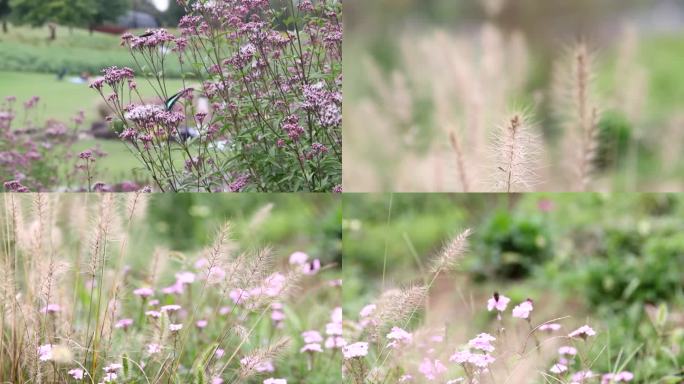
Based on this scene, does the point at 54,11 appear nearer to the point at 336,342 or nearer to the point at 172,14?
the point at 172,14

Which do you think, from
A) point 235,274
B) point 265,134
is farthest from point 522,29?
point 235,274

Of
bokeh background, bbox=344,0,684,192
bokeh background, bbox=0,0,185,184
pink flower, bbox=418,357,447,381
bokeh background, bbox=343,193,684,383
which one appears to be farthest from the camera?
bokeh background, bbox=344,0,684,192

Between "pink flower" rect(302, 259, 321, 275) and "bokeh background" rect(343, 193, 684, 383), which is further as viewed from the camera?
"bokeh background" rect(343, 193, 684, 383)

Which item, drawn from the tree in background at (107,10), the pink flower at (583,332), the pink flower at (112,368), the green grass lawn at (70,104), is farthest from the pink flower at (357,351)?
the tree in background at (107,10)

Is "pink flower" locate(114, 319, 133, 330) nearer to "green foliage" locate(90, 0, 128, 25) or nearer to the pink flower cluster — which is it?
the pink flower cluster

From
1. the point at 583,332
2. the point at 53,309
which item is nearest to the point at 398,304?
the point at 583,332

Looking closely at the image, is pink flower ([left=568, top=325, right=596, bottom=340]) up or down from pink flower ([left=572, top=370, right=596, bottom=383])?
up

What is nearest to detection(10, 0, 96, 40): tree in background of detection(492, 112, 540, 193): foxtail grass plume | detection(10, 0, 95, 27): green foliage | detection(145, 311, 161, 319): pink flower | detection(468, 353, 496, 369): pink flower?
detection(10, 0, 95, 27): green foliage
